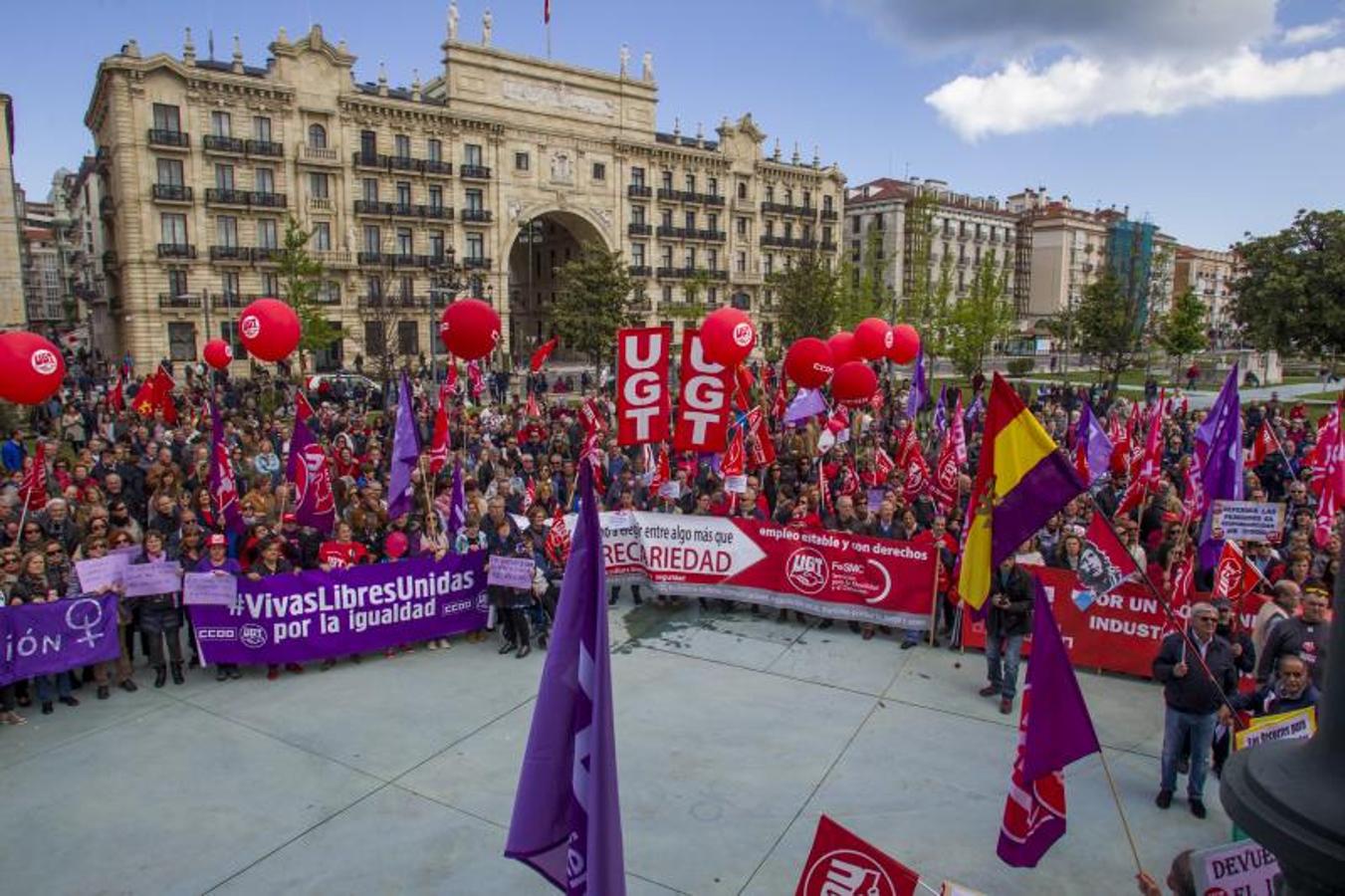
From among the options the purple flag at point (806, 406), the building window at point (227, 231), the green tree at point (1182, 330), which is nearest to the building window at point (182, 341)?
the building window at point (227, 231)

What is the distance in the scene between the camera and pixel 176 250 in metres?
49.2

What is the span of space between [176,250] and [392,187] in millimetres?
12816

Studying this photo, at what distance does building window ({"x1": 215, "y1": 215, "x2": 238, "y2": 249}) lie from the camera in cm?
5041

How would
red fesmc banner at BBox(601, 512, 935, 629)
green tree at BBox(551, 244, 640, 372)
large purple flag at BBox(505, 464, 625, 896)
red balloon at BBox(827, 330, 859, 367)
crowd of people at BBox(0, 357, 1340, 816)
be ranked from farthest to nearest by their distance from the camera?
green tree at BBox(551, 244, 640, 372)
red balloon at BBox(827, 330, 859, 367)
red fesmc banner at BBox(601, 512, 935, 629)
crowd of people at BBox(0, 357, 1340, 816)
large purple flag at BBox(505, 464, 625, 896)

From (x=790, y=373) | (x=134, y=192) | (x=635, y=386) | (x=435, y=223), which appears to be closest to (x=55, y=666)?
(x=635, y=386)

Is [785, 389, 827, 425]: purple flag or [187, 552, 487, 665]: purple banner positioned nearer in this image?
[187, 552, 487, 665]: purple banner

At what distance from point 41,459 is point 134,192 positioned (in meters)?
43.5

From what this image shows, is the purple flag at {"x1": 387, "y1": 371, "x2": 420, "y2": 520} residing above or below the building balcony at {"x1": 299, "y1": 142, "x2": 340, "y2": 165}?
below

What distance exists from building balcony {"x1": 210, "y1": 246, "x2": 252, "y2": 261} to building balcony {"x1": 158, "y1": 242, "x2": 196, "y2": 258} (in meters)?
0.99

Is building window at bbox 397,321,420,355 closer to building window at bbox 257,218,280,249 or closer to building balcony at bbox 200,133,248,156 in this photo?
building window at bbox 257,218,280,249

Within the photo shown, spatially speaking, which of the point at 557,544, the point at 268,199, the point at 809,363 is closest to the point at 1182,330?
the point at 809,363

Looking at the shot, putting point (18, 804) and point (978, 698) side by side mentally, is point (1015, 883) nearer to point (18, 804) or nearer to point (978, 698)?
point (978, 698)

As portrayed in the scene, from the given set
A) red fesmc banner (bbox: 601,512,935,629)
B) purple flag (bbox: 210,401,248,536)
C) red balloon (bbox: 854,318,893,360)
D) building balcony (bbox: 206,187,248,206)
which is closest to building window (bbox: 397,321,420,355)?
building balcony (bbox: 206,187,248,206)

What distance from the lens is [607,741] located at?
A: 3943 millimetres
